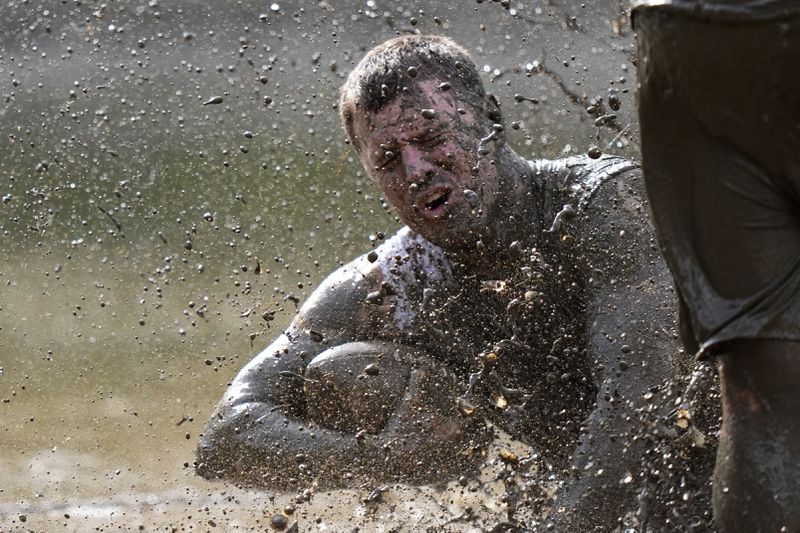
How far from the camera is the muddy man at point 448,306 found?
7.84 feet

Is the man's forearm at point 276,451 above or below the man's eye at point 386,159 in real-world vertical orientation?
below

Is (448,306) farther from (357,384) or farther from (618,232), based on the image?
(618,232)

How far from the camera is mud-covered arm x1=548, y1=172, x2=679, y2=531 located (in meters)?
2.04

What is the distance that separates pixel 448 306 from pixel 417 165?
351mm

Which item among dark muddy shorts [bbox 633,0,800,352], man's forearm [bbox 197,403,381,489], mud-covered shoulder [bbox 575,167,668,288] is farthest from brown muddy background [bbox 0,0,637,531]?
dark muddy shorts [bbox 633,0,800,352]

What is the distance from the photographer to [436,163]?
248 cm

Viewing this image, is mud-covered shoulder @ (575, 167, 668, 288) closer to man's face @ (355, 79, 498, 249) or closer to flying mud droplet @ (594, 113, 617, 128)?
flying mud droplet @ (594, 113, 617, 128)

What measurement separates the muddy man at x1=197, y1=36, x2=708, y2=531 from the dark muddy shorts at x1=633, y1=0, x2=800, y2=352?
818 mm

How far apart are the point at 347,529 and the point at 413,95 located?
99cm

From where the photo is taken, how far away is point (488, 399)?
269 centimetres

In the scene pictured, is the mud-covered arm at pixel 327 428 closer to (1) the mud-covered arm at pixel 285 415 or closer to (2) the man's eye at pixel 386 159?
(1) the mud-covered arm at pixel 285 415

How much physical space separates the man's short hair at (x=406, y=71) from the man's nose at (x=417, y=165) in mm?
122

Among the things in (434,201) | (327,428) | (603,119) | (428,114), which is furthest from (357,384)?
(603,119)

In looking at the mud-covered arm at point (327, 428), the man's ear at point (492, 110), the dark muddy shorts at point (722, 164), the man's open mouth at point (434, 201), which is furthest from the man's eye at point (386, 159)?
the dark muddy shorts at point (722, 164)
